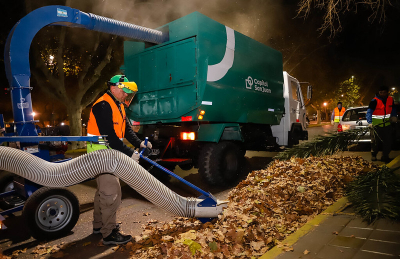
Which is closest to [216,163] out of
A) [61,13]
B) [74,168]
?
[74,168]

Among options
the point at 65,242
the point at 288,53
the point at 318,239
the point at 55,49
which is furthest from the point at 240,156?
the point at 288,53

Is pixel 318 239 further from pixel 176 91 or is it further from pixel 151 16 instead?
pixel 151 16

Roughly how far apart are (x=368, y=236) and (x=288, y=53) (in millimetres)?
21026

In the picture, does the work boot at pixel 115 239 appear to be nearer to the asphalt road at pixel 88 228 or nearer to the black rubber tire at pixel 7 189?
the asphalt road at pixel 88 228

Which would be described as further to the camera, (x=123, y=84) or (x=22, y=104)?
(x=22, y=104)

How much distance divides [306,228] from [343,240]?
398 millimetres

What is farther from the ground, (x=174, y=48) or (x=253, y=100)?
(x=174, y=48)

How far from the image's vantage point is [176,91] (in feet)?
18.9

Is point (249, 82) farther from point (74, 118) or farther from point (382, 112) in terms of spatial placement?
point (74, 118)

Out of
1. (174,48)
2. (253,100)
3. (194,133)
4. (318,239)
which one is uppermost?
(174,48)

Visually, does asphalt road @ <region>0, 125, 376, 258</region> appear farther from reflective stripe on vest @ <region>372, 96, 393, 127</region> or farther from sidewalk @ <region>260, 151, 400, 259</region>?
reflective stripe on vest @ <region>372, 96, 393, 127</region>

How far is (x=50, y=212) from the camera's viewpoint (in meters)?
3.48

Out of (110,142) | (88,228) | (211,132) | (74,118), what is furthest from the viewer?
(74,118)

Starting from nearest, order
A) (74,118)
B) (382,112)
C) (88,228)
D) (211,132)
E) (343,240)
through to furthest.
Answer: (343,240)
(88,228)
(211,132)
(382,112)
(74,118)
